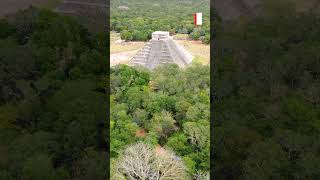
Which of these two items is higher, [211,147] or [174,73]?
[174,73]

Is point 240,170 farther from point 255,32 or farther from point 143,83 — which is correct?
point 255,32

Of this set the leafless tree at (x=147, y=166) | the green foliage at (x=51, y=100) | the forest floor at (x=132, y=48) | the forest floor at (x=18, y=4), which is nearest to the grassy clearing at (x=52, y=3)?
the forest floor at (x=18, y=4)

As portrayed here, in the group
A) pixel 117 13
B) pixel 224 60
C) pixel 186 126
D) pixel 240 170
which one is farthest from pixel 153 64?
pixel 117 13

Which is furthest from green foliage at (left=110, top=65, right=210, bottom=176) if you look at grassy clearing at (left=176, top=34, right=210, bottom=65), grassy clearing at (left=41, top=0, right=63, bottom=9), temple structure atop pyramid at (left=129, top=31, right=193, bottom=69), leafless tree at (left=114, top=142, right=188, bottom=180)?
grassy clearing at (left=41, top=0, right=63, bottom=9)

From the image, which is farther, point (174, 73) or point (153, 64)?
point (153, 64)

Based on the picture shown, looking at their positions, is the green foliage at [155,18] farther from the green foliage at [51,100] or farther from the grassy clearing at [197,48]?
the green foliage at [51,100]

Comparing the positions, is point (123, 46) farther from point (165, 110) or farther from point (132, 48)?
point (165, 110)
